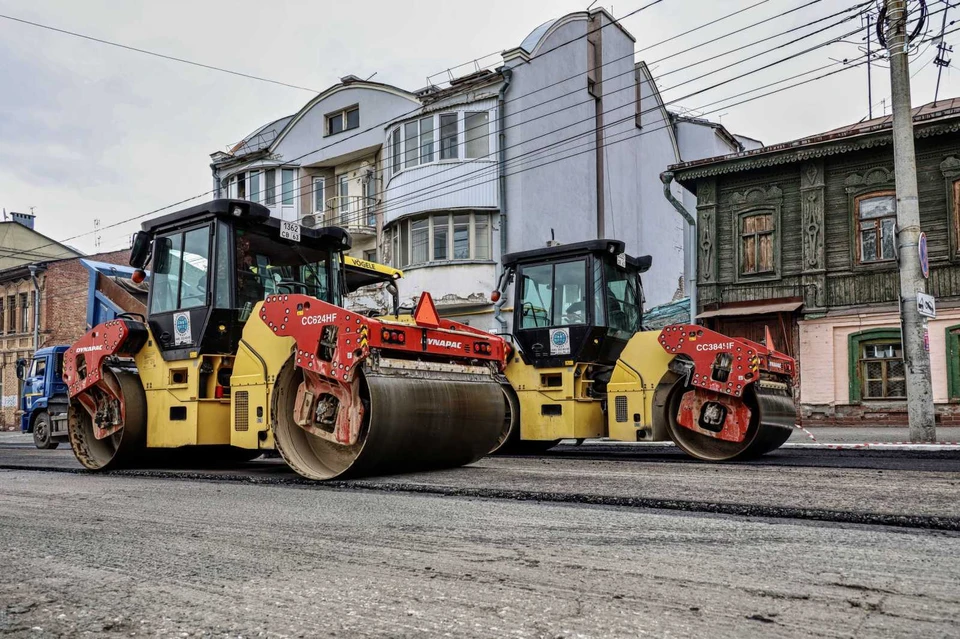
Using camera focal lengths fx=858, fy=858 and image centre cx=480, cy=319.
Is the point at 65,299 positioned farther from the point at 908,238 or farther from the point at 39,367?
the point at 908,238

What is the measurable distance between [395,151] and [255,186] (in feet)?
26.7

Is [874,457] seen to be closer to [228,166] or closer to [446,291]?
[446,291]

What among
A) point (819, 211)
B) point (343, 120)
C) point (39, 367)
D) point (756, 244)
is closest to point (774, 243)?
point (756, 244)

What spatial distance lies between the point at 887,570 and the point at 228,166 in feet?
112

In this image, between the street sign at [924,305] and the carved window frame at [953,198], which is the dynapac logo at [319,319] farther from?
the carved window frame at [953,198]

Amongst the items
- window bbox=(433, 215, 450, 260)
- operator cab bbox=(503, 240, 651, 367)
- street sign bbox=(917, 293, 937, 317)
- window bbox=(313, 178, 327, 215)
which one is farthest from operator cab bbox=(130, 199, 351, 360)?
window bbox=(313, 178, 327, 215)

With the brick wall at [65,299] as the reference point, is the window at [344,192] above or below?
above

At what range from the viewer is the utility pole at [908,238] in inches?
496

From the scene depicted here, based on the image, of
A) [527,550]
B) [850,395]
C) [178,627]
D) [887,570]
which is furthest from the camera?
[850,395]

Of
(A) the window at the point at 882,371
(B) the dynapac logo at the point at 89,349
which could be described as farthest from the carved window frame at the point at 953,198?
(B) the dynapac logo at the point at 89,349

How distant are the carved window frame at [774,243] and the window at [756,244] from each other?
0.10ft

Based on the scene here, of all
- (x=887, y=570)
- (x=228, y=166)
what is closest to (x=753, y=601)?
(x=887, y=570)

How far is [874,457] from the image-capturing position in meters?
9.48

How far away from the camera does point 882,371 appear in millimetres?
20438
